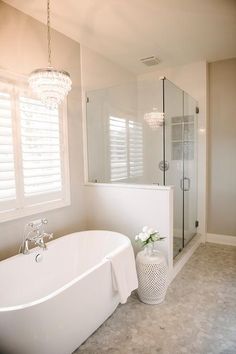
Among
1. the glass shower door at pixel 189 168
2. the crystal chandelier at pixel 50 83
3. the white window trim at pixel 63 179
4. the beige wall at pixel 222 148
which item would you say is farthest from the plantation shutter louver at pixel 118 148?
the crystal chandelier at pixel 50 83

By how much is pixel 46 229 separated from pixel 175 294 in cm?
150

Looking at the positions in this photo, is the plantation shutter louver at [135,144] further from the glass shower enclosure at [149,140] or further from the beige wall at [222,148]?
the beige wall at [222,148]

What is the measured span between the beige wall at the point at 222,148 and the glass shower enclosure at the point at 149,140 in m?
0.29

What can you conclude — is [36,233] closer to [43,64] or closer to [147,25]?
[43,64]

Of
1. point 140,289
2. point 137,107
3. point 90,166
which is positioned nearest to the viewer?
point 140,289

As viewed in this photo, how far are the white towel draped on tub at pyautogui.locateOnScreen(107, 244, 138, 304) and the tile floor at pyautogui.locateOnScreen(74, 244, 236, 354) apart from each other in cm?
28

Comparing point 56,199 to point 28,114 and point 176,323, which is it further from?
point 176,323

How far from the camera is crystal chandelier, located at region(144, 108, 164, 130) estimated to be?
3.51 m

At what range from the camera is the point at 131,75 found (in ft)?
13.3

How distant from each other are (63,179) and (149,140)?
144cm

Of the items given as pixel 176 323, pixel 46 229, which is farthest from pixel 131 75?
pixel 176 323

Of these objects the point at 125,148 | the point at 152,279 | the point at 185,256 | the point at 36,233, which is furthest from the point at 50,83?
the point at 185,256

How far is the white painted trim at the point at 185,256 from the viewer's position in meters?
2.90

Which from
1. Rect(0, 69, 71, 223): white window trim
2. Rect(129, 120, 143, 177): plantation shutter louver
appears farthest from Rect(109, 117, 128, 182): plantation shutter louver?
Rect(0, 69, 71, 223): white window trim
